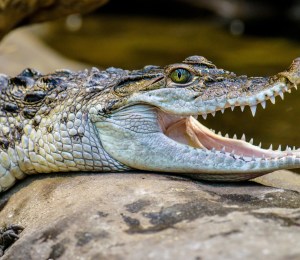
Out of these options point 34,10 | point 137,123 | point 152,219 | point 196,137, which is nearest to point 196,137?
point 196,137

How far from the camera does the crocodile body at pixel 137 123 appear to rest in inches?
146

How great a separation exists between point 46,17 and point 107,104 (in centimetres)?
288

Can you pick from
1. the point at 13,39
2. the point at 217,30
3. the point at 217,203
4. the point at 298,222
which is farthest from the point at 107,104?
the point at 217,30

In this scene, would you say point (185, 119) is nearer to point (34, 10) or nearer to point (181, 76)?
point (181, 76)

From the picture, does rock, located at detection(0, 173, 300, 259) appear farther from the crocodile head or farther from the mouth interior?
the mouth interior

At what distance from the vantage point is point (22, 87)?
450cm

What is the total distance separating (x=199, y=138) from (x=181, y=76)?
0.45 m

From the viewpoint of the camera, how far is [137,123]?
3932 mm

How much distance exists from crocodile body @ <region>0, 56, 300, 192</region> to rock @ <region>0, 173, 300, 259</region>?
0.42 ft

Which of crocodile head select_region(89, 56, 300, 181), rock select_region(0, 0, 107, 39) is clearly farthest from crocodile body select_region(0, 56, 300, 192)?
rock select_region(0, 0, 107, 39)

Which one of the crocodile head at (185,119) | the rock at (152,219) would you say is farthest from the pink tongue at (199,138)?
the rock at (152,219)

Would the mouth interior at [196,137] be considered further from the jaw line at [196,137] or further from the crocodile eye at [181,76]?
the crocodile eye at [181,76]

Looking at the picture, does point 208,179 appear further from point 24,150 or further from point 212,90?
point 24,150

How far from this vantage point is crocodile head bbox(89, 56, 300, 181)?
3.70m
